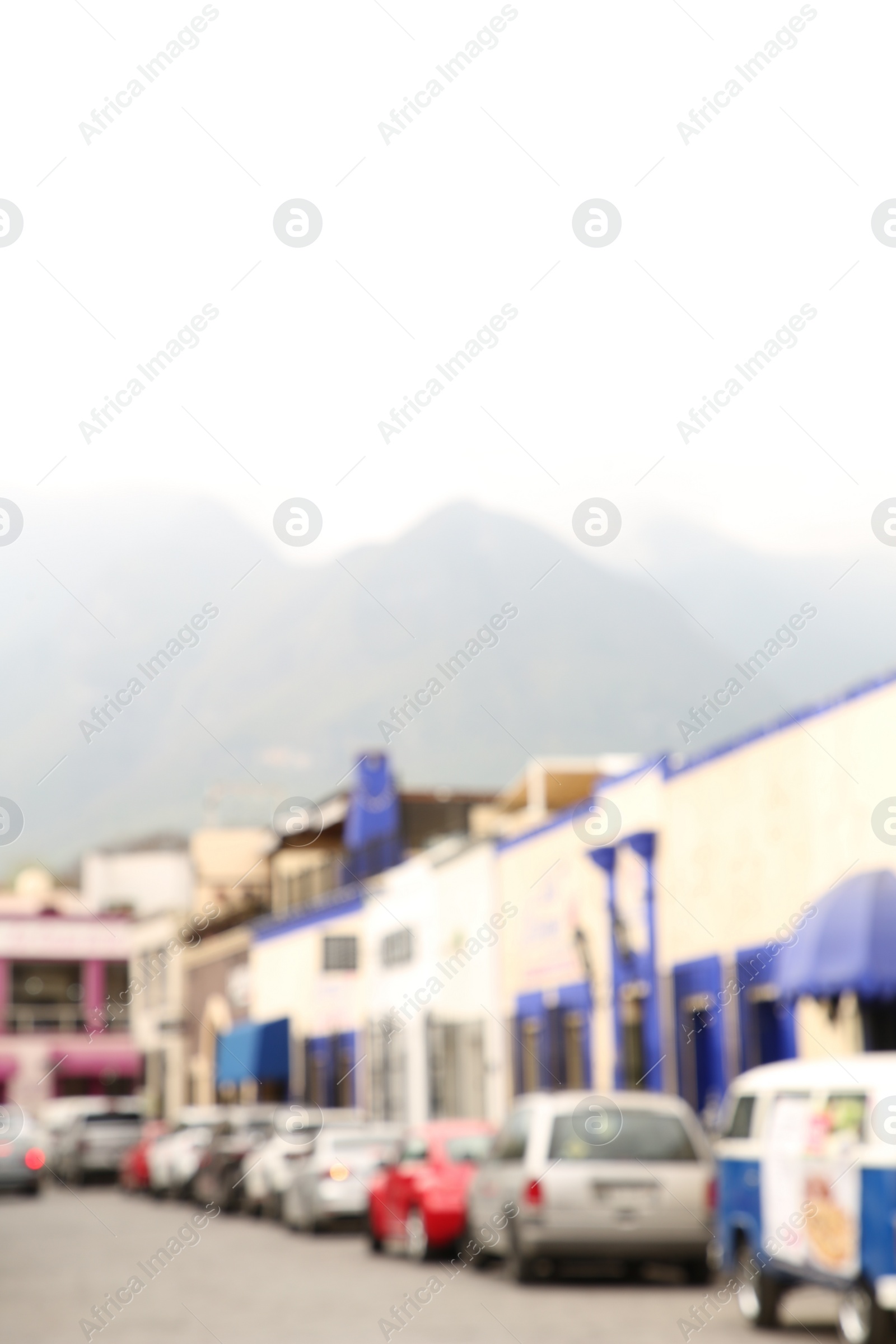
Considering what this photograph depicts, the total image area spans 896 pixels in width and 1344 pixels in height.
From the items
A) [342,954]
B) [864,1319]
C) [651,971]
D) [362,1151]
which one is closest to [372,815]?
[342,954]

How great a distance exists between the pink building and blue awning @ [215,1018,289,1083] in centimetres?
2546

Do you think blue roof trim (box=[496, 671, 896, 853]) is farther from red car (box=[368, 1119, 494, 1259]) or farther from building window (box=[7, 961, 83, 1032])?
building window (box=[7, 961, 83, 1032])

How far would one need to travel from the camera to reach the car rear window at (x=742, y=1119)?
1411 centimetres

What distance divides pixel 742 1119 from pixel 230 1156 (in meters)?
19.7

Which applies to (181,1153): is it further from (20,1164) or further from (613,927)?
(613,927)

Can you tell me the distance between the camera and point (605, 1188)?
17.3m

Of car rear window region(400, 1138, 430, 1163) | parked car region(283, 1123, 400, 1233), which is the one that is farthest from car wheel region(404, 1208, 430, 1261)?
parked car region(283, 1123, 400, 1233)

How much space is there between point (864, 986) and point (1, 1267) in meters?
9.51

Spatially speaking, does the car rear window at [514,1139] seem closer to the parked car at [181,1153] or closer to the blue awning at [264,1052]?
the parked car at [181,1153]

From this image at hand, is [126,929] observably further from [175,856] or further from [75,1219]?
[75,1219]

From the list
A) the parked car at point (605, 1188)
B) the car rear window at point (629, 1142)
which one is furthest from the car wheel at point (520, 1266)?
the car rear window at point (629, 1142)

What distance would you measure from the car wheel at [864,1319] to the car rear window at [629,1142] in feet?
18.0

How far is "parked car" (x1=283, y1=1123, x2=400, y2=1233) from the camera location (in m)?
25.2

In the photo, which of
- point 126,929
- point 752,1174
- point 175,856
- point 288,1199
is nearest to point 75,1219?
point 288,1199
